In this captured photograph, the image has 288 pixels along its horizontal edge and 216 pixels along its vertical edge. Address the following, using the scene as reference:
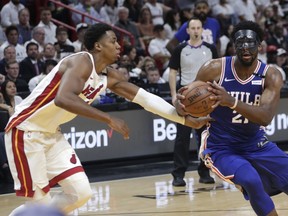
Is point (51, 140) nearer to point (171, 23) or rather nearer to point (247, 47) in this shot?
point (247, 47)

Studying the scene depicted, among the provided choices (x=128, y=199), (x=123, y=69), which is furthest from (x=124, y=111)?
(x=128, y=199)

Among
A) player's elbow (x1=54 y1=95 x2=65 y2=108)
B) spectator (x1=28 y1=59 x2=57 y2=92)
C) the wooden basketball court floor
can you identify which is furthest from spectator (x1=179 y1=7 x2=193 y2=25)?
player's elbow (x1=54 y1=95 x2=65 y2=108)

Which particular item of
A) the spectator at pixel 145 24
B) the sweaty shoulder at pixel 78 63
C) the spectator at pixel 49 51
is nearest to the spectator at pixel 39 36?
the spectator at pixel 49 51

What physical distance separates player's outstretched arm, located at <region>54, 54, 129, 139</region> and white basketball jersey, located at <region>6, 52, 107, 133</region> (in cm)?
10

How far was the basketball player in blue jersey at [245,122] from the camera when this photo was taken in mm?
5805

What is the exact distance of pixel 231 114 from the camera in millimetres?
6000

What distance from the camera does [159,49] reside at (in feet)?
46.8

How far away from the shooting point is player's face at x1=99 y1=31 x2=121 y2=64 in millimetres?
5641

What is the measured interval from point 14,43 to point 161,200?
5.10 m

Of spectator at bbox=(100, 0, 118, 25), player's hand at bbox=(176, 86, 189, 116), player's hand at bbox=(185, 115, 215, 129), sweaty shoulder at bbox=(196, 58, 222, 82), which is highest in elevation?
spectator at bbox=(100, 0, 118, 25)

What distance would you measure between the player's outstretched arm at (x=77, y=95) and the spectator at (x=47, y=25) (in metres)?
7.87

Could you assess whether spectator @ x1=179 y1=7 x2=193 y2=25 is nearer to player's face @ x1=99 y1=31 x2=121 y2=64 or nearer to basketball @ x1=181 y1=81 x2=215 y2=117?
player's face @ x1=99 y1=31 x2=121 y2=64

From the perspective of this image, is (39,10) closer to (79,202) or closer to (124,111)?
(124,111)

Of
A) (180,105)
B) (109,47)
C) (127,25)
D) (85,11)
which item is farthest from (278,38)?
(109,47)
